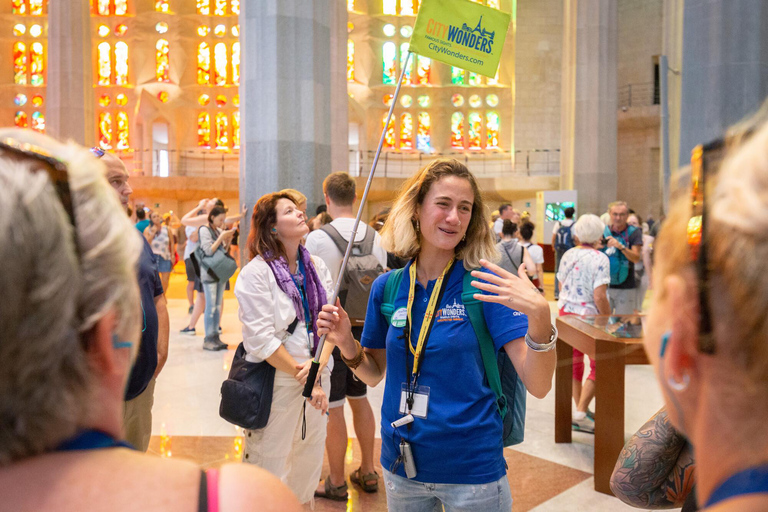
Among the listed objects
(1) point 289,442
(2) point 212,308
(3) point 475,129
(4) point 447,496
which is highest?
(3) point 475,129

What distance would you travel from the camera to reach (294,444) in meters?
3.55

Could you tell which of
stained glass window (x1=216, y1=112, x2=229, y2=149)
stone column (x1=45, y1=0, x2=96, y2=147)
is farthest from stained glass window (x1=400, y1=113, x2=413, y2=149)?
stone column (x1=45, y1=0, x2=96, y2=147)

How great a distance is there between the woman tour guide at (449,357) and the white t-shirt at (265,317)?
3.12ft

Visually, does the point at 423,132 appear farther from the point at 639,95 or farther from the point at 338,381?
the point at 338,381

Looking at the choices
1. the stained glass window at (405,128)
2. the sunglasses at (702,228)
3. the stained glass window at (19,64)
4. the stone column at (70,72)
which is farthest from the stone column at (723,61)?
the stained glass window at (19,64)

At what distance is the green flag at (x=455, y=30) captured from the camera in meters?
3.48

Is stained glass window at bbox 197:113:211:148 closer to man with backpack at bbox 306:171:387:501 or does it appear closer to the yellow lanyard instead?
man with backpack at bbox 306:171:387:501

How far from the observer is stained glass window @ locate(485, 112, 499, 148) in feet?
106

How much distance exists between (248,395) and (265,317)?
40cm

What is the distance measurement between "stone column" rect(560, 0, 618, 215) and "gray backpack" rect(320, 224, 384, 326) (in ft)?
52.5

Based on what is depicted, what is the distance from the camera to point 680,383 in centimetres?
77

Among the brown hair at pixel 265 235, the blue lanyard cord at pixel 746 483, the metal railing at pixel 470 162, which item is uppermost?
the metal railing at pixel 470 162

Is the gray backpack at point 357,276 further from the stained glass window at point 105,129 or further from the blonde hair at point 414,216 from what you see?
the stained glass window at point 105,129

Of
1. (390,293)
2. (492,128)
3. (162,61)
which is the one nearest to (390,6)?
(492,128)
